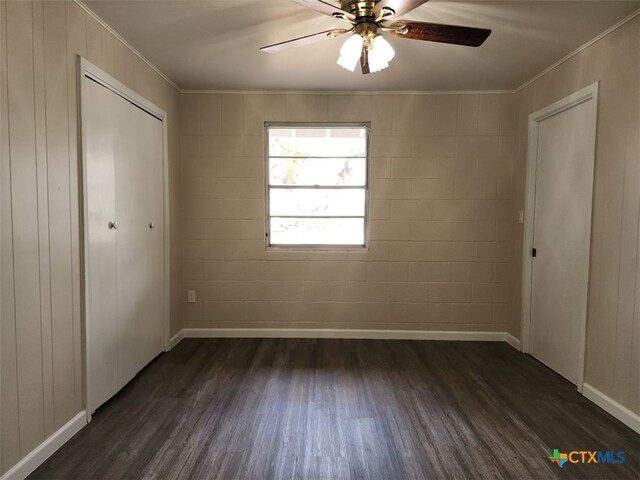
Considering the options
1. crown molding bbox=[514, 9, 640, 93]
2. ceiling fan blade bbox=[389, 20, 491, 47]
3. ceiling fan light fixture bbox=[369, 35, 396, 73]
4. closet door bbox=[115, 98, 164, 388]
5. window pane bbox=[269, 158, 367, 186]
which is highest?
crown molding bbox=[514, 9, 640, 93]

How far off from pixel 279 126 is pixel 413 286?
2192 millimetres

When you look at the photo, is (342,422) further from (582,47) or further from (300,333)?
(582,47)

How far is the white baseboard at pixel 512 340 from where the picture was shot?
3.42 meters

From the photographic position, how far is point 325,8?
1.69 metres

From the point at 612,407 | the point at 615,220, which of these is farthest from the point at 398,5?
the point at 612,407

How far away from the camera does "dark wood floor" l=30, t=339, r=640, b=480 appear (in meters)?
1.81

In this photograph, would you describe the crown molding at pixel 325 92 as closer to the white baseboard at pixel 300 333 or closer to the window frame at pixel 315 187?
the window frame at pixel 315 187

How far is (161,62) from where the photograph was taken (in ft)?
9.59

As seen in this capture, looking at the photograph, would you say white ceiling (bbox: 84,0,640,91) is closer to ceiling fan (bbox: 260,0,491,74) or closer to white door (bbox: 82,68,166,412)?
ceiling fan (bbox: 260,0,491,74)

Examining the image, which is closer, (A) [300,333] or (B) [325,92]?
(B) [325,92]

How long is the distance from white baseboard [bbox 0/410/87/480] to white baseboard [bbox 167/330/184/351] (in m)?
1.25

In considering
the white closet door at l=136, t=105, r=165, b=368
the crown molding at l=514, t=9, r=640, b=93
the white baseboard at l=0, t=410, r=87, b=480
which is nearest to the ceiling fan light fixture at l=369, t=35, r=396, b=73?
the crown molding at l=514, t=9, r=640, b=93

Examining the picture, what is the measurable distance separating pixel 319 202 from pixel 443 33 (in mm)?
2101

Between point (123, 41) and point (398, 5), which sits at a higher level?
point (123, 41)
